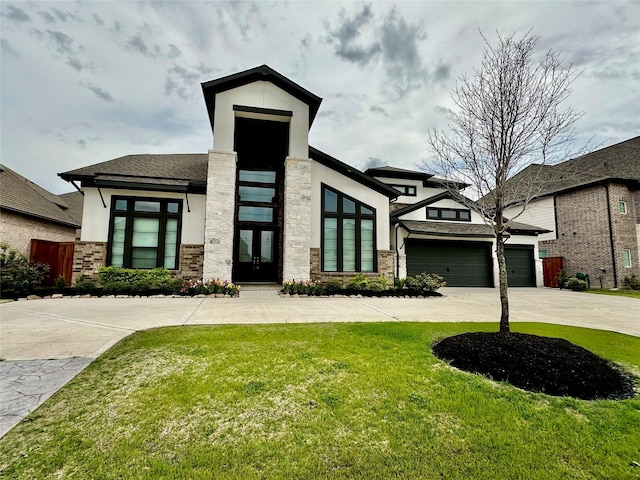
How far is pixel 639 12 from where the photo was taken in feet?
19.9

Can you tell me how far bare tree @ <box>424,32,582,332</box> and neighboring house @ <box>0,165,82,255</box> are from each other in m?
17.0

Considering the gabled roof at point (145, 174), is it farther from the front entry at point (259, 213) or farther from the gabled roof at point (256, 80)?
the gabled roof at point (256, 80)

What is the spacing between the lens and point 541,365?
11.5 feet

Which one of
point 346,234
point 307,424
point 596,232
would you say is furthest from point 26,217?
point 596,232

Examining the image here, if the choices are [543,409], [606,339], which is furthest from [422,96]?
[543,409]

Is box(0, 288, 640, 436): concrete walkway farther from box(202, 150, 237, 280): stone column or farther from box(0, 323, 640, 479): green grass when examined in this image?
box(202, 150, 237, 280): stone column

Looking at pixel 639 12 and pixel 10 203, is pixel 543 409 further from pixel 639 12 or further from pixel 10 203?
pixel 10 203

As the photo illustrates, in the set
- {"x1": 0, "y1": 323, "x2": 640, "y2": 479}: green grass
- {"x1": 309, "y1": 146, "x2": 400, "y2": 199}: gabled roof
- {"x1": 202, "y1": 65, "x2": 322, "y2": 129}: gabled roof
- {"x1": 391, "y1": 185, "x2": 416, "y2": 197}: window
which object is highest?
{"x1": 202, "y1": 65, "x2": 322, "y2": 129}: gabled roof

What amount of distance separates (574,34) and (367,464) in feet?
27.4

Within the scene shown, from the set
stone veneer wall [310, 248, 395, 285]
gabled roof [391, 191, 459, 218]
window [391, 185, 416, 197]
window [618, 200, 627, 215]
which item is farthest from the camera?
window [391, 185, 416, 197]

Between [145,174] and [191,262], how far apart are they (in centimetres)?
412

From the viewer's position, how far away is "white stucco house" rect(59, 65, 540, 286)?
11.2 metres

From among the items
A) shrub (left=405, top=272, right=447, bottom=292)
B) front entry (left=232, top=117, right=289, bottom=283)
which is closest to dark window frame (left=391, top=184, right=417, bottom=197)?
shrub (left=405, top=272, right=447, bottom=292)

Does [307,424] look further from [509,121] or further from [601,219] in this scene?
[601,219]
